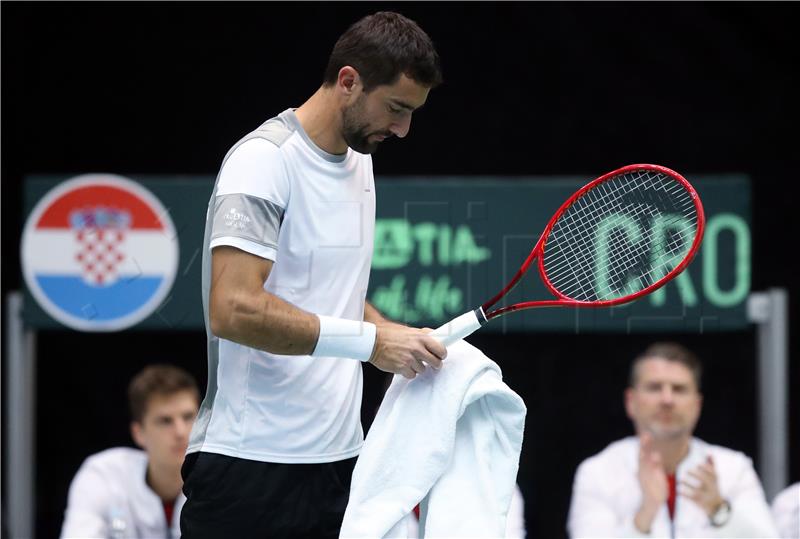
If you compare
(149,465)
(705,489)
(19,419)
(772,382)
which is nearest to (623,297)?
(705,489)

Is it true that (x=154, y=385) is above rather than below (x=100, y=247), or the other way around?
below

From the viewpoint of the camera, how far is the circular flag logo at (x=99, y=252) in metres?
3.78

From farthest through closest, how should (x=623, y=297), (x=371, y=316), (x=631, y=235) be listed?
(x=631, y=235) < (x=371, y=316) < (x=623, y=297)

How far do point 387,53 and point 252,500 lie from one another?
756 millimetres

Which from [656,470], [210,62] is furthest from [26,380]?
[656,470]

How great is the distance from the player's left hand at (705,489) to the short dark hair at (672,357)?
0.27 m

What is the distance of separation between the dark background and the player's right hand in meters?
1.94

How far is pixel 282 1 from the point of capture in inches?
164

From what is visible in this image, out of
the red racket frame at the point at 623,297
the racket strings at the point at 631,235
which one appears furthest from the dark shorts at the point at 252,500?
the racket strings at the point at 631,235

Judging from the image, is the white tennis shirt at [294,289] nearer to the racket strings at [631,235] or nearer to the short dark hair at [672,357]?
the racket strings at [631,235]

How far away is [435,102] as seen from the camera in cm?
419

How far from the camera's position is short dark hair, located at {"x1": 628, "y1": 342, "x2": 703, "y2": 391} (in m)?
3.94

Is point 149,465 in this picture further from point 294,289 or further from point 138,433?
point 294,289

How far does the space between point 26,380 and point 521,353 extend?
148 centimetres
